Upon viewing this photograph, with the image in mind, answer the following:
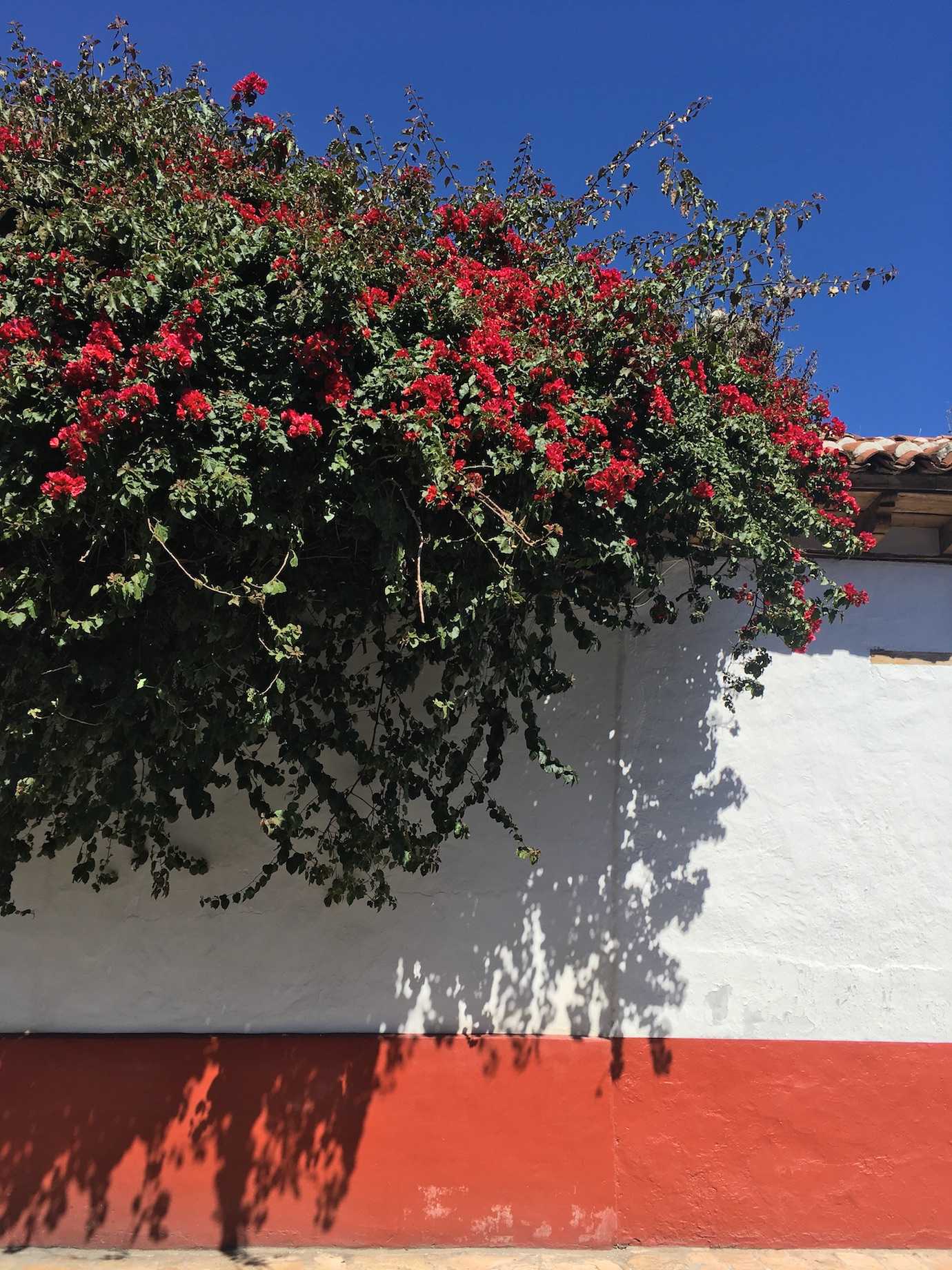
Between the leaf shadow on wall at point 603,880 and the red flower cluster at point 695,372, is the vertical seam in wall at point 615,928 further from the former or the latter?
the red flower cluster at point 695,372

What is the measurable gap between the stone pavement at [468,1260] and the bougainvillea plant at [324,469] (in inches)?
57.3

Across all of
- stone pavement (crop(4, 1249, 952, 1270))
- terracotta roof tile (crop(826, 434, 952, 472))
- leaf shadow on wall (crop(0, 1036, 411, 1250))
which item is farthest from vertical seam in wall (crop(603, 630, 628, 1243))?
terracotta roof tile (crop(826, 434, 952, 472))

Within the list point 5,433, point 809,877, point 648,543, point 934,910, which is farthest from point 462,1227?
point 5,433

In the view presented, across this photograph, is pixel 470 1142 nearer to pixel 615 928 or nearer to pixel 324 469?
pixel 615 928

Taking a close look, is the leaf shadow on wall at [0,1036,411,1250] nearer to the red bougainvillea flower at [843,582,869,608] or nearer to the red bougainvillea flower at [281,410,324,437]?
the red bougainvillea flower at [281,410,324,437]

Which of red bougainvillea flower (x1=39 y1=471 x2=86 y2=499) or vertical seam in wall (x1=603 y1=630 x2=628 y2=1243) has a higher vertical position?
red bougainvillea flower (x1=39 y1=471 x2=86 y2=499)

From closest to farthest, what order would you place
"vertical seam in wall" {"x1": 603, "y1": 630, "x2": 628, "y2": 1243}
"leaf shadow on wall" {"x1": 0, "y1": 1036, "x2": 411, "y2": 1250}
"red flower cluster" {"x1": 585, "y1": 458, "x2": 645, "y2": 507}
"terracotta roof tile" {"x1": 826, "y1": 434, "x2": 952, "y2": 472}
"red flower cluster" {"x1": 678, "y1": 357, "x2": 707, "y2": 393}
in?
"red flower cluster" {"x1": 585, "y1": 458, "x2": 645, "y2": 507}, "red flower cluster" {"x1": 678, "y1": 357, "x2": 707, "y2": 393}, "leaf shadow on wall" {"x1": 0, "y1": 1036, "x2": 411, "y2": 1250}, "vertical seam in wall" {"x1": 603, "y1": 630, "x2": 628, "y2": 1243}, "terracotta roof tile" {"x1": 826, "y1": 434, "x2": 952, "y2": 472}

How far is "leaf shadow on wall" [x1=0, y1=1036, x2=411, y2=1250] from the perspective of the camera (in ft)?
12.7

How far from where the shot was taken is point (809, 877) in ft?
14.4

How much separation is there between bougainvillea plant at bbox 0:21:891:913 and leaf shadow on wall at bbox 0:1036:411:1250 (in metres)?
0.71

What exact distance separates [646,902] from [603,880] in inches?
8.9

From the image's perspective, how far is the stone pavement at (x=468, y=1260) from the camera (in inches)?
148

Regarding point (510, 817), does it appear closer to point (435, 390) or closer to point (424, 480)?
point (424, 480)

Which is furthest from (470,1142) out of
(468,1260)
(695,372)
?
(695,372)
